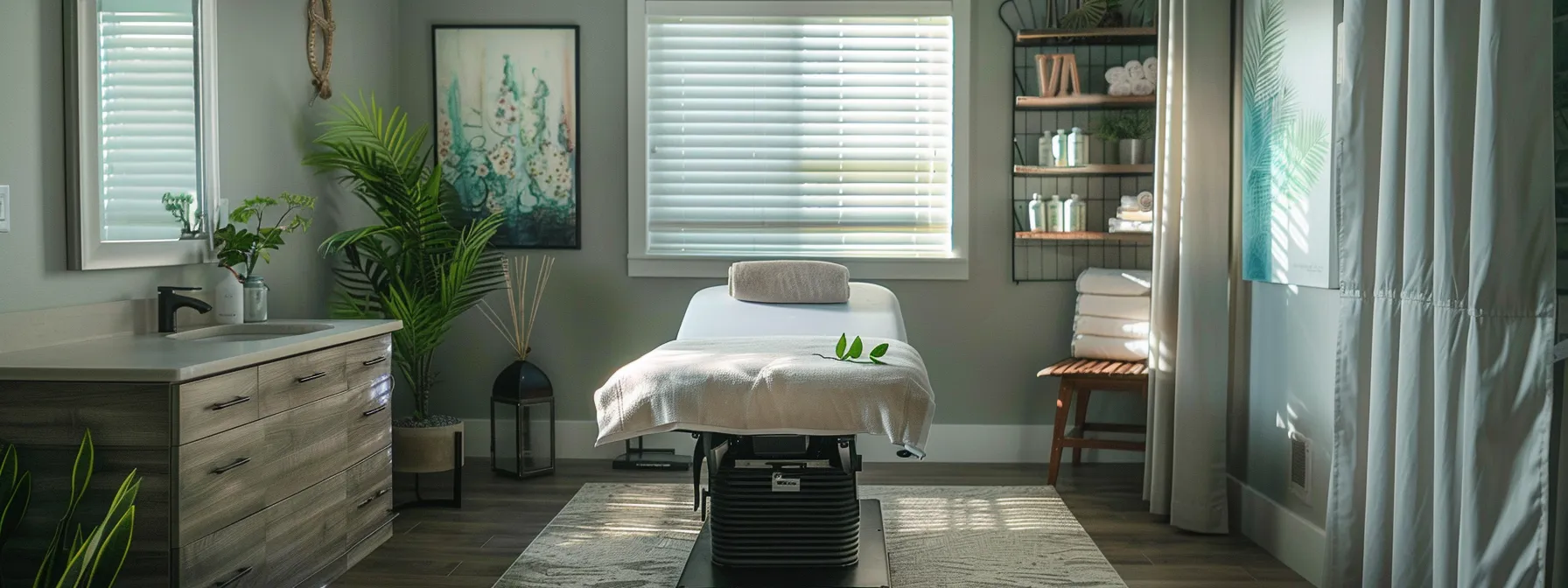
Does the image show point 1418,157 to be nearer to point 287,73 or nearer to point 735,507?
point 735,507

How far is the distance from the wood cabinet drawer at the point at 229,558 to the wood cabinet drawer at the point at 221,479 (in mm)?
24

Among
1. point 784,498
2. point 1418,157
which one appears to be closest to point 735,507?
point 784,498

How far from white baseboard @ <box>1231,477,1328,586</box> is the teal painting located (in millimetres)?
686

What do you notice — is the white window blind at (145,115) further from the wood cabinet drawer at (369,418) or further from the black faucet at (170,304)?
the wood cabinet drawer at (369,418)

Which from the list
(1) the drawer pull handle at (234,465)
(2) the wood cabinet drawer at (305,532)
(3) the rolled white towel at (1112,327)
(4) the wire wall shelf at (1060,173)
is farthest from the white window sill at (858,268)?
(1) the drawer pull handle at (234,465)

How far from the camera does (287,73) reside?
154 inches

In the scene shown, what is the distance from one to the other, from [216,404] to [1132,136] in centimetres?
352

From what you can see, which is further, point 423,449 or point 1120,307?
point 1120,307

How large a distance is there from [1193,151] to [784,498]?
1862 millimetres

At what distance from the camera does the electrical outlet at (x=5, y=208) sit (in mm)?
2512

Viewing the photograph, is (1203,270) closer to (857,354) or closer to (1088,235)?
(1088,235)

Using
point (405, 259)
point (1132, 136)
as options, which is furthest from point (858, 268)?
point (405, 259)

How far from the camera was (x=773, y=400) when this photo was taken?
8.43 ft

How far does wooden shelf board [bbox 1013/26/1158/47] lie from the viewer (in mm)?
4465
